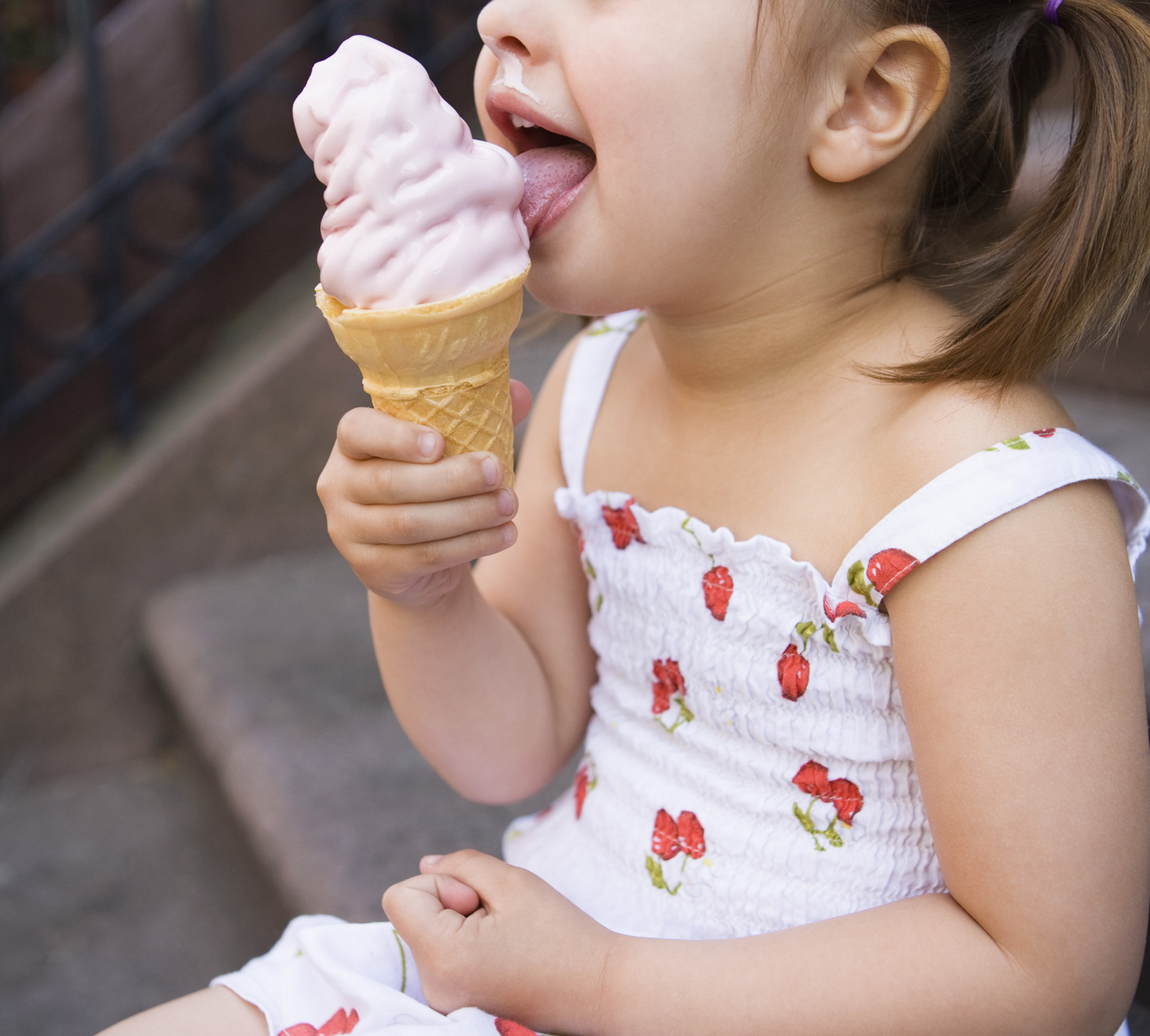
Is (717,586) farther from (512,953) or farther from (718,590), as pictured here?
(512,953)

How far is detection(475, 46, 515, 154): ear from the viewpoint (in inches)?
44.8

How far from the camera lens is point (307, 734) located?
2270 mm

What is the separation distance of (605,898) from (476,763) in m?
0.25

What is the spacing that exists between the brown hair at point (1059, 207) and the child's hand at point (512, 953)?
2.05ft

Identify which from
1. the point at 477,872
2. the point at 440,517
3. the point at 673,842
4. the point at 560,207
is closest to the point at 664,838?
the point at 673,842

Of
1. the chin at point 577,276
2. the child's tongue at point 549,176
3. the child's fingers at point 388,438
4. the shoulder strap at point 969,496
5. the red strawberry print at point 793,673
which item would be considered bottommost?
the red strawberry print at point 793,673

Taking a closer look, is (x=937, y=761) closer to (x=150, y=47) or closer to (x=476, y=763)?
(x=476, y=763)

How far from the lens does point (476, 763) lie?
1.41 meters

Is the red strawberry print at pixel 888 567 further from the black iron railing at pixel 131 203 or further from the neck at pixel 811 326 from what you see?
the black iron railing at pixel 131 203

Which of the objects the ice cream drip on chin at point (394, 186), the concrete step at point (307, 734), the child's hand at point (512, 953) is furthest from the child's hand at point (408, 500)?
the concrete step at point (307, 734)

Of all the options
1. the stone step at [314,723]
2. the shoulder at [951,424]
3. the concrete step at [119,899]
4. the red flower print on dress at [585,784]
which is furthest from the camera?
the concrete step at [119,899]

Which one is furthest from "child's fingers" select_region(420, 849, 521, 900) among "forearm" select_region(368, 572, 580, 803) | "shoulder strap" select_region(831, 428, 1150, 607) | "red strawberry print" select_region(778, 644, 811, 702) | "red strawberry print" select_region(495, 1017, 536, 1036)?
"shoulder strap" select_region(831, 428, 1150, 607)

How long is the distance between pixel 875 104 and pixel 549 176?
33cm

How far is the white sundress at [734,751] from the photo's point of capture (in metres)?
1.02
